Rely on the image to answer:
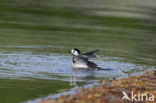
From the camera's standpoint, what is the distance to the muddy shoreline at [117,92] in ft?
27.3

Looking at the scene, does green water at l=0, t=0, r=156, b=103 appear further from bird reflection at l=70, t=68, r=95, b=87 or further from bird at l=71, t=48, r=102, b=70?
bird at l=71, t=48, r=102, b=70

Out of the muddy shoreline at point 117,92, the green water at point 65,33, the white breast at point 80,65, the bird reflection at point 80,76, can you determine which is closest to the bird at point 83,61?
the white breast at point 80,65

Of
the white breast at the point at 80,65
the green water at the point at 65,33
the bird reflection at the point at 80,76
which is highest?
the green water at the point at 65,33

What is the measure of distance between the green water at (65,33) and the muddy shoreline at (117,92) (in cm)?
109

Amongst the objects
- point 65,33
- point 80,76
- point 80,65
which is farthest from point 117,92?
point 65,33

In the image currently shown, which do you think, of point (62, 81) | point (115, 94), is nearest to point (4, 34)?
point (62, 81)

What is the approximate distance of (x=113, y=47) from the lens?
17.4 metres

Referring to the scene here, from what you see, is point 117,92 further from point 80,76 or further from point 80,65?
point 80,65

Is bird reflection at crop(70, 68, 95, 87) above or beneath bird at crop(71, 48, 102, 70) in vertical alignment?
beneath

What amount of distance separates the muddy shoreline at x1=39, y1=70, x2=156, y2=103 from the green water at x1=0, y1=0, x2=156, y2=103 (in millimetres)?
1091

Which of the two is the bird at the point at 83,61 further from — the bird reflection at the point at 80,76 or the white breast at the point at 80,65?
the bird reflection at the point at 80,76

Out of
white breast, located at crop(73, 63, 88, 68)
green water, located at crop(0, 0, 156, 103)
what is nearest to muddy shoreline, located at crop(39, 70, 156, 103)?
green water, located at crop(0, 0, 156, 103)

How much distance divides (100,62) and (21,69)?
286cm

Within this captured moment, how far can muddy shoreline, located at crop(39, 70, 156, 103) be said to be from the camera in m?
8.33
